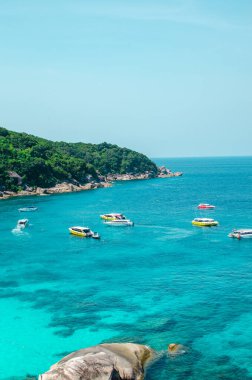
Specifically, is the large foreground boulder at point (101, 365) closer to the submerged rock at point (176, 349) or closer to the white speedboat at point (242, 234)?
the submerged rock at point (176, 349)

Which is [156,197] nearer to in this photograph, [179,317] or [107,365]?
[179,317]

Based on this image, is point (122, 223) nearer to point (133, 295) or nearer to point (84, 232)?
point (84, 232)

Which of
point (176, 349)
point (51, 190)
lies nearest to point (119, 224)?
point (176, 349)

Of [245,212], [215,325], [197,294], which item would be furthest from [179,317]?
[245,212]

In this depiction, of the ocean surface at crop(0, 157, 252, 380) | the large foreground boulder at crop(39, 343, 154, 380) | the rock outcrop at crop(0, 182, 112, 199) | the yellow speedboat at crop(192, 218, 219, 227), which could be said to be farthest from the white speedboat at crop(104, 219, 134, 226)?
the large foreground boulder at crop(39, 343, 154, 380)

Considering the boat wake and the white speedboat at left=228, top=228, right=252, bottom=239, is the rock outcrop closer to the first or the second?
the boat wake
